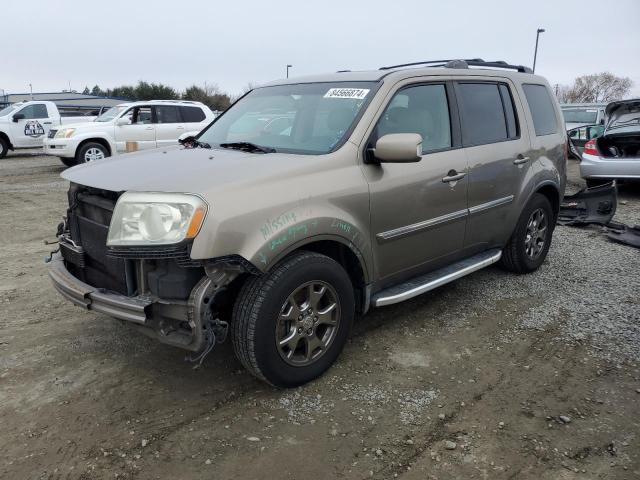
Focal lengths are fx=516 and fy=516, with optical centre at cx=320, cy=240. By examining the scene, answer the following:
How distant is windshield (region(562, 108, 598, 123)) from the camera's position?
1548 centimetres

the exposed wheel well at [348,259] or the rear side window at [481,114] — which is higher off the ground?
the rear side window at [481,114]

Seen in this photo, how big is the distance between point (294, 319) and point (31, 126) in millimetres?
16726

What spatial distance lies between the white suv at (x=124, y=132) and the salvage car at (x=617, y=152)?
855 centimetres

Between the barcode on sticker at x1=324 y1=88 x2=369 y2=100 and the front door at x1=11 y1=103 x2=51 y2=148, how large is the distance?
1569 centimetres

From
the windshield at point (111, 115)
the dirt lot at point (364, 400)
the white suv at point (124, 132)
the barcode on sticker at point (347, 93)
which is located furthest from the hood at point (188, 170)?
the windshield at point (111, 115)

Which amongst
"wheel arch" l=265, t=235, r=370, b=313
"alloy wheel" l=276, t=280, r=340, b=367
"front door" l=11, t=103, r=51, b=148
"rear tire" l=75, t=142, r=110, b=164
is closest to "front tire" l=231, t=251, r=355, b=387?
"alloy wheel" l=276, t=280, r=340, b=367

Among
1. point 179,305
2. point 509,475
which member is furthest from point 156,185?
point 509,475

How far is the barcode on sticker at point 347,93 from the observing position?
350 centimetres

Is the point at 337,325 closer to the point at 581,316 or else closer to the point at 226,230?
the point at 226,230

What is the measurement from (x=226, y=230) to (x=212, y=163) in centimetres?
66

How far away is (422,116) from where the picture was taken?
3762mm

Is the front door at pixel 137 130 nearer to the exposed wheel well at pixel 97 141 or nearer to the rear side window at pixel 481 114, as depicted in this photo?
the exposed wheel well at pixel 97 141

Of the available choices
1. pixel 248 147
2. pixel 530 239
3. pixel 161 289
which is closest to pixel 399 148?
pixel 248 147

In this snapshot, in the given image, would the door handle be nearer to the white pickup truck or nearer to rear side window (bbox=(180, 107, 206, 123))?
rear side window (bbox=(180, 107, 206, 123))
